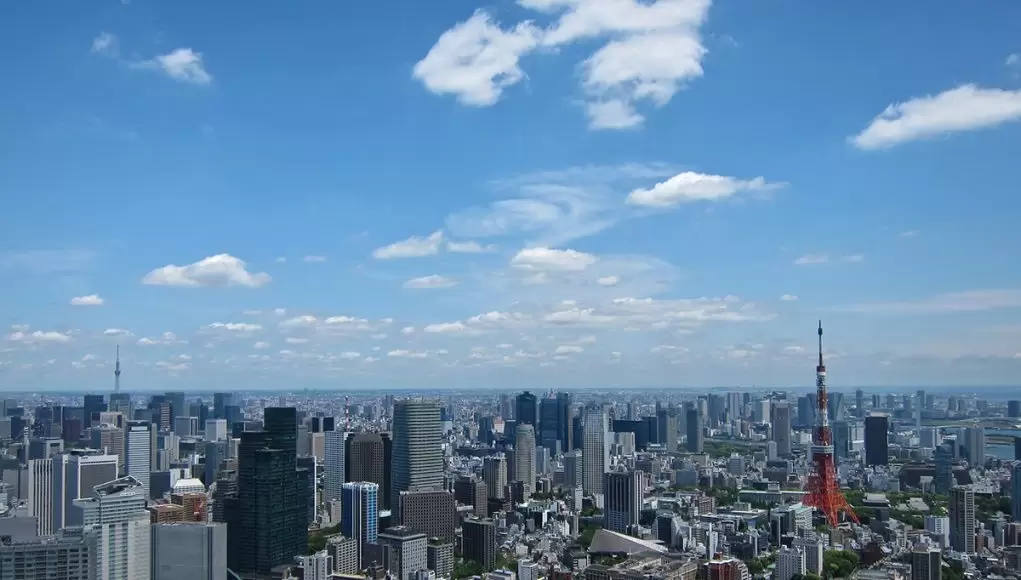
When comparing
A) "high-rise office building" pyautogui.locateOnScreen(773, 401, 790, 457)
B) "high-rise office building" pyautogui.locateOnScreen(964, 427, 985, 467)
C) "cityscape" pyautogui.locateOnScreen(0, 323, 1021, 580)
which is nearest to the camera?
"cityscape" pyautogui.locateOnScreen(0, 323, 1021, 580)

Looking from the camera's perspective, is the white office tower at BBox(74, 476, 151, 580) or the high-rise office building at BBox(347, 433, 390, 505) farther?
the high-rise office building at BBox(347, 433, 390, 505)

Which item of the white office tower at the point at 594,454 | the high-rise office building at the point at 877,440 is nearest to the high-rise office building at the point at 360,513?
the white office tower at the point at 594,454

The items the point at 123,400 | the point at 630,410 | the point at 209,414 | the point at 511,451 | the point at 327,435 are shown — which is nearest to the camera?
the point at 327,435

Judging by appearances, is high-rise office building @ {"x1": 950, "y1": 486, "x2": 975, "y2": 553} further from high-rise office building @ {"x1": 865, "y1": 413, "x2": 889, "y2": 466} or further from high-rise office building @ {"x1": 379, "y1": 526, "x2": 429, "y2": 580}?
high-rise office building @ {"x1": 865, "y1": 413, "x2": 889, "y2": 466}

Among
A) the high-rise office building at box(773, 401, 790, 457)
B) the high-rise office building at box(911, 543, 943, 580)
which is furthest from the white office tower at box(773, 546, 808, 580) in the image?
the high-rise office building at box(773, 401, 790, 457)

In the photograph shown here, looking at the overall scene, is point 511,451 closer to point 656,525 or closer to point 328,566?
point 656,525

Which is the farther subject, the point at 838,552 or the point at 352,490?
the point at 352,490

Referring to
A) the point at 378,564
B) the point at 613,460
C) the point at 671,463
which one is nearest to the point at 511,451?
the point at 613,460
